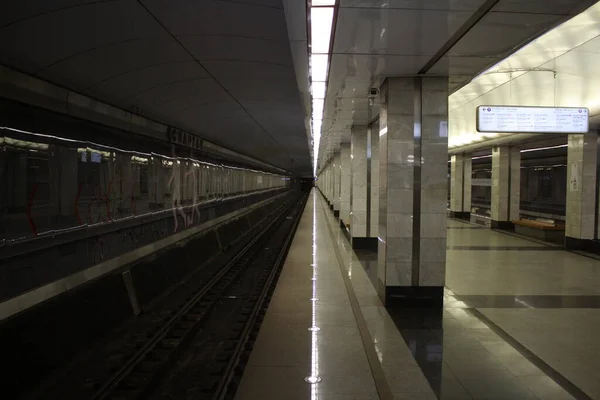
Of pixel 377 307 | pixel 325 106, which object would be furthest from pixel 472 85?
pixel 377 307

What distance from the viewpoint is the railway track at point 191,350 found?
406 centimetres

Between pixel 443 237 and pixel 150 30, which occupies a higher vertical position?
pixel 150 30

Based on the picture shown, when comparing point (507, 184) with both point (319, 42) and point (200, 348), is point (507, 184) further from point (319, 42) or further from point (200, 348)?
point (200, 348)

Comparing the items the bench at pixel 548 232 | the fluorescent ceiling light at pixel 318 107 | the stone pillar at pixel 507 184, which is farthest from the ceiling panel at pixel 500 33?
the stone pillar at pixel 507 184

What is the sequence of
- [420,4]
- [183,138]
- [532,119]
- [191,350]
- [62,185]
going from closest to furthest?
[420,4] < [191,350] < [532,119] < [62,185] < [183,138]

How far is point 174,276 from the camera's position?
9.16 m

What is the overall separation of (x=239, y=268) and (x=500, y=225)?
1156 cm

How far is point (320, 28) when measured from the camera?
4.16 meters

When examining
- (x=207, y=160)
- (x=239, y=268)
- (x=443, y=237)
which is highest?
(x=207, y=160)

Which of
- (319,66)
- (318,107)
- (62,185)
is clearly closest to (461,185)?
(318,107)

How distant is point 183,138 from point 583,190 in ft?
35.5

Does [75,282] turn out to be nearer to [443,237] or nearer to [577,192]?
[443,237]

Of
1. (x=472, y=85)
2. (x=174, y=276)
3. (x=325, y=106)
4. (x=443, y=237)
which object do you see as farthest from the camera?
(x=174, y=276)

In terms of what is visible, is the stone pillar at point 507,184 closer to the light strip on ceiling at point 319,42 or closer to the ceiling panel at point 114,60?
the light strip on ceiling at point 319,42
